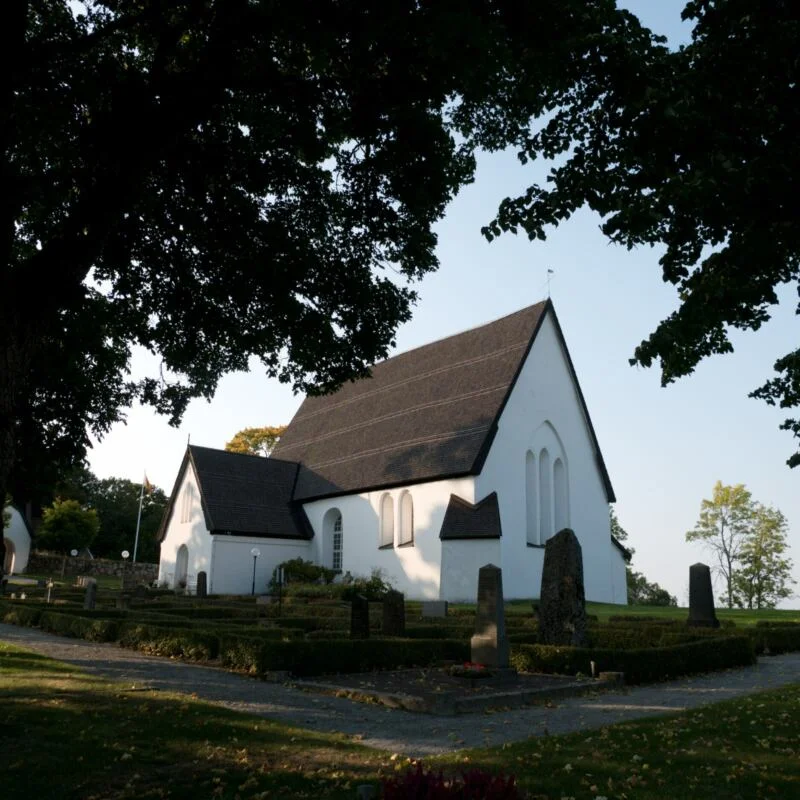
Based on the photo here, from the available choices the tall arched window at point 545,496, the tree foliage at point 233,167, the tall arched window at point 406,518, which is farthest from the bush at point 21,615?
the tall arched window at point 545,496

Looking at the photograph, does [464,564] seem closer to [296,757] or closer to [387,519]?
[387,519]

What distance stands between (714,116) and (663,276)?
6.06 feet

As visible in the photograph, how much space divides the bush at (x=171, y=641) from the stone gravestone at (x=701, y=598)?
1282cm

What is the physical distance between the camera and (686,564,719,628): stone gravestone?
20.4 m

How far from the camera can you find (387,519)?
3781cm

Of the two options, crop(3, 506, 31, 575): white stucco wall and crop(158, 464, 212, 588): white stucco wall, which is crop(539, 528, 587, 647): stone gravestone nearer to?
crop(158, 464, 212, 588): white stucco wall

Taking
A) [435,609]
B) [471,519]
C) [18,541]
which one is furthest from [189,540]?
[435,609]

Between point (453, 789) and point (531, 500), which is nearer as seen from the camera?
point (453, 789)

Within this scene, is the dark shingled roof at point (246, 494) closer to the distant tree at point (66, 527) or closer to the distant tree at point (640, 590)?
the distant tree at point (66, 527)

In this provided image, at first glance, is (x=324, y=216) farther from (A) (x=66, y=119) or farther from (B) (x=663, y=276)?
(B) (x=663, y=276)

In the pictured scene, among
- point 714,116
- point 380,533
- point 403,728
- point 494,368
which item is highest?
point 494,368

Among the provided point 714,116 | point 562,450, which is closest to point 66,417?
point 714,116

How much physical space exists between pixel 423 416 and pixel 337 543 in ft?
29.6

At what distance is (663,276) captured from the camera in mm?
8422
